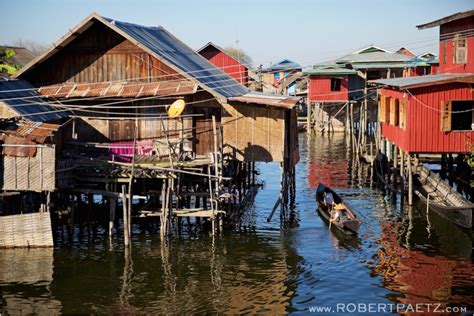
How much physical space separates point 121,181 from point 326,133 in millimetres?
40328

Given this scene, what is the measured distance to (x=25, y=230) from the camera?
74.5 feet

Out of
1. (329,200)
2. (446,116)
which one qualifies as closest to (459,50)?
(446,116)

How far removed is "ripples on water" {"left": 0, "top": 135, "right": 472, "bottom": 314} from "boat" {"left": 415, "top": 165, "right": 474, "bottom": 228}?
527mm

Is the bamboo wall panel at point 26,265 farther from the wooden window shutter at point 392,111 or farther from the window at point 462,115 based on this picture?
the wooden window shutter at point 392,111

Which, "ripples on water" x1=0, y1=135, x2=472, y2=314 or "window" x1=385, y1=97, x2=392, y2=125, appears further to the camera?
"window" x1=385, y1=97, x2=392, y2=125

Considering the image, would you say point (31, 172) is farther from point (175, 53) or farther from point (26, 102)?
point (175, 53)

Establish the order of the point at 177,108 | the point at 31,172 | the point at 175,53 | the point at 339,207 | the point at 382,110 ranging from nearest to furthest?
the point at 31,172 < the point at 177,108 < the point at 339,207 < the point at 175,53 < the point at 382,110

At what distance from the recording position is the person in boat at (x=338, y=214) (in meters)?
25.9

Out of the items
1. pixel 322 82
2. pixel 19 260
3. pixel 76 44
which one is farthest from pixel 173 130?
pixel 322 82

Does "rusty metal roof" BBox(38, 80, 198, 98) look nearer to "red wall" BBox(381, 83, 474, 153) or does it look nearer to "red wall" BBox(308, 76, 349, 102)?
"red wall" BBox(381, 83, 474, 153)

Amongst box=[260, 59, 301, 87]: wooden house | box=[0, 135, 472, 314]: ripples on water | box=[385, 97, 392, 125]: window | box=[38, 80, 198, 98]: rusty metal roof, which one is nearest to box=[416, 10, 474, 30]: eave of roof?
box=[385, 97, 392, 125]: window

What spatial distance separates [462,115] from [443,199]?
207 inches

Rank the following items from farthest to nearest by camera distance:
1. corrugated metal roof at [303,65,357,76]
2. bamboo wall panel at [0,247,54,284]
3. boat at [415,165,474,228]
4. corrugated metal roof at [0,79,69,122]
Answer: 1. corrugated metal roof at [303,65,357,76]
2. boat at [415,165,474,228]
3. corrugated metal roof at [0,79,69,122]
4. bamboo wall panel at [0,247,54,284]

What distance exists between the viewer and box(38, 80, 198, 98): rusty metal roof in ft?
83.1
